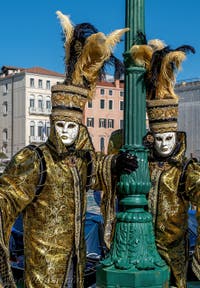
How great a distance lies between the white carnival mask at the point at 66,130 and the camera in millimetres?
4496

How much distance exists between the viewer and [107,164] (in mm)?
4734

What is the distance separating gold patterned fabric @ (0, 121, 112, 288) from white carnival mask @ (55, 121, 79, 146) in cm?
5

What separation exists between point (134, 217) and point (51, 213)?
2.04ft

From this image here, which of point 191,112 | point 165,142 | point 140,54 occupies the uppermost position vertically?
point 191,112

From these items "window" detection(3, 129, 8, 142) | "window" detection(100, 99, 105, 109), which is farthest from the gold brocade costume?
"window" detection(3, 129, 8, 142)

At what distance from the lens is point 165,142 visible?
4816mm

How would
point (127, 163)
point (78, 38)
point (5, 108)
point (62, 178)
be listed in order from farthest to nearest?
1. point (5, 108)
2. point (78, 38)
3. point (62, 178)
4. point (127, 163)

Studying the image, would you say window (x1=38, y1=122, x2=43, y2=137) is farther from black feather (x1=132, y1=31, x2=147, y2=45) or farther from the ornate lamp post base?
the ornate lamp post base

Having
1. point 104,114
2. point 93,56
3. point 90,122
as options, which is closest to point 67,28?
point 93,56

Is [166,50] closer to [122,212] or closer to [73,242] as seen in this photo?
[122,212]

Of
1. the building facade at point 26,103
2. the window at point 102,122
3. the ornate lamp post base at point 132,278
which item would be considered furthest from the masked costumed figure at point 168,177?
the window at point 102,122

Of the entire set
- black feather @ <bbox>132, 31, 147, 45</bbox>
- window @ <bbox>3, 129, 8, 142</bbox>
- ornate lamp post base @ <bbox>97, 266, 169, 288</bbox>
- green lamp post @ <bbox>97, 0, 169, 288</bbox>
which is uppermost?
window @ <bbox>3, 129, 8, 142</bbox>

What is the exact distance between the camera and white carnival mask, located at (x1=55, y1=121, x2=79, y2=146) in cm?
450

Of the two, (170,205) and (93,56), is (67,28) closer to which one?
(93,56)
